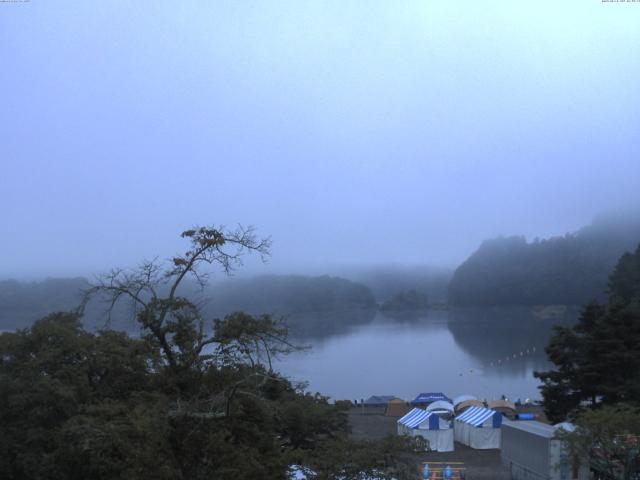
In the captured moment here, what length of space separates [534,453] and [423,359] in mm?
28514

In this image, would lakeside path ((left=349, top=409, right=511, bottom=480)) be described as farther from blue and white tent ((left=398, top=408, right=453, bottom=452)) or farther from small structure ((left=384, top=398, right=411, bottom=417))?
small structure ((left=384, top=398, right=411, bottom=417))

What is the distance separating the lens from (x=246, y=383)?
15.5ft

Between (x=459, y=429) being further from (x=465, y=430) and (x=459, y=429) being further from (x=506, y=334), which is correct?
(x=506, y=334)

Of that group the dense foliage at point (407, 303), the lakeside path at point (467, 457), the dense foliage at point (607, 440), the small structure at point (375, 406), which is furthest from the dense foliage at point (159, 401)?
the dense foliage at point (407, 303)

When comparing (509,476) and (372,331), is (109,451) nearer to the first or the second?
(509,476)

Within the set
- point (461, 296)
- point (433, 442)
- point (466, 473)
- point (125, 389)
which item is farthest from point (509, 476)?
point (461, 296)

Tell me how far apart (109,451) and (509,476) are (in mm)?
8076

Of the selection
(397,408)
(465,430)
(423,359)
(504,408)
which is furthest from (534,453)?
(423,359)

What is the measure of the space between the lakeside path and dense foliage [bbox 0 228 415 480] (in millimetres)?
4299

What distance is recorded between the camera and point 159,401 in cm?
472

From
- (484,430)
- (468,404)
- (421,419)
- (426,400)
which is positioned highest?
(421,419)

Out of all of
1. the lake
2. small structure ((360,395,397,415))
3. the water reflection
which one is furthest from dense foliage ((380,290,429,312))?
small structure ((360,395,397,415))

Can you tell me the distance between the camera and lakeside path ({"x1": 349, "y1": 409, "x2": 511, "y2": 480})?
1130 cm

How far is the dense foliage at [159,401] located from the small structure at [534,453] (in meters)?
4.82
